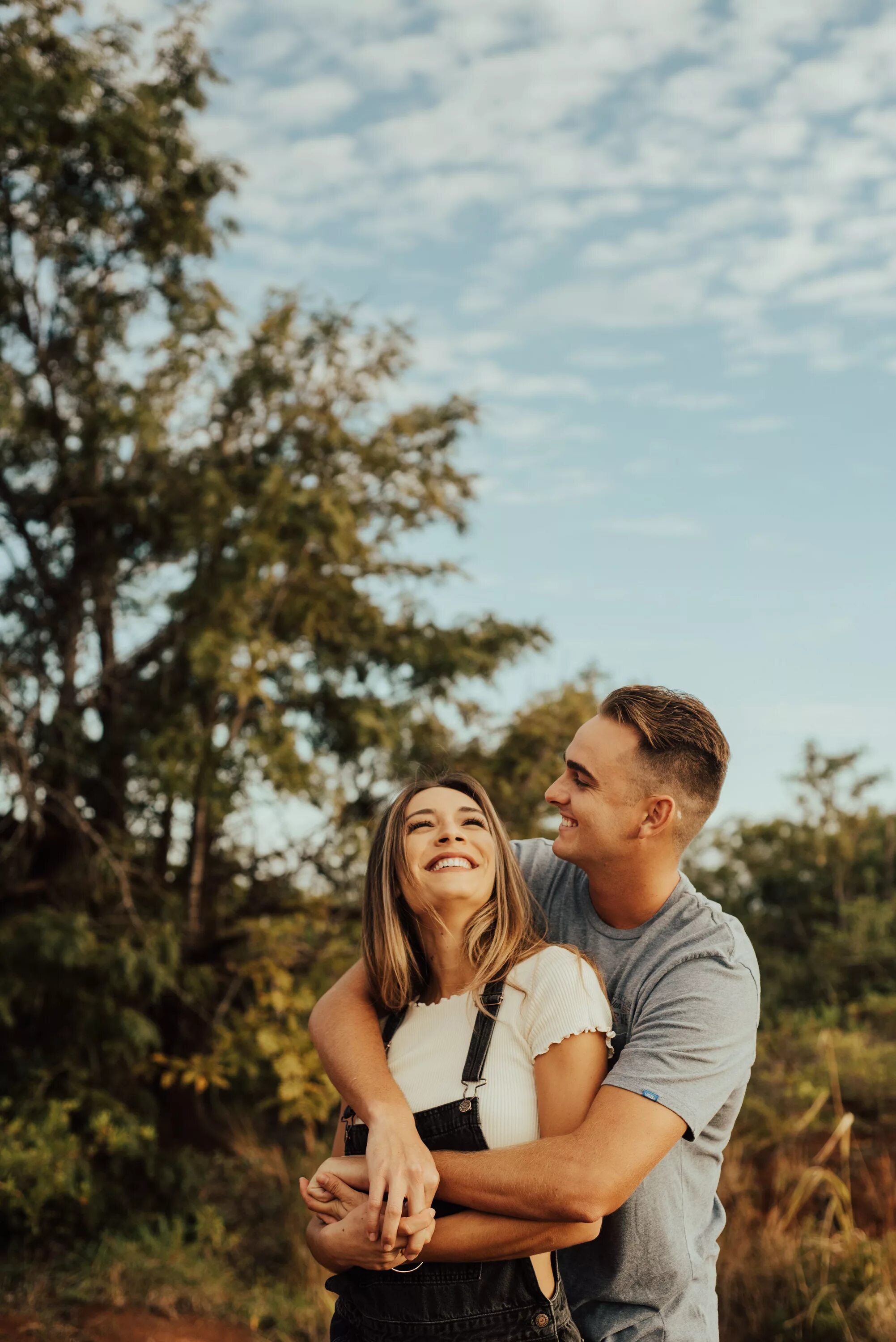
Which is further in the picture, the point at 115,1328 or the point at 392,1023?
the point at 115,1328

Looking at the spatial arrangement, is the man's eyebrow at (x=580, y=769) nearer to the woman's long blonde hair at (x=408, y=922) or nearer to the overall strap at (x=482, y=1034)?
the woman's long blonde hair at (x=408, y=922)

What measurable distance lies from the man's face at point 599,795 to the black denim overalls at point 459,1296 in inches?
21.4

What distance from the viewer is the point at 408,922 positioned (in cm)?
278

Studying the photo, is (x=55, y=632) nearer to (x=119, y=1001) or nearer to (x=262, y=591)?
(x=262, y=591)

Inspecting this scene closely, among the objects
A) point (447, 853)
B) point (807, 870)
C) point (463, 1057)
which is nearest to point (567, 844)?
point (447, 853)

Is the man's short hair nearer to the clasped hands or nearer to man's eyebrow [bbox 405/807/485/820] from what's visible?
man's eyebrow [bbox 405/807/485/820]

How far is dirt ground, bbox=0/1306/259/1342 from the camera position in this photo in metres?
5.02

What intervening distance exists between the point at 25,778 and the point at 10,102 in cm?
400

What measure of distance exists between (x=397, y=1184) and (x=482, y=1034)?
0.36 metres

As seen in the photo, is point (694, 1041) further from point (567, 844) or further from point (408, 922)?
point (408, 922)

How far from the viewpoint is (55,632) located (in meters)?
8.38

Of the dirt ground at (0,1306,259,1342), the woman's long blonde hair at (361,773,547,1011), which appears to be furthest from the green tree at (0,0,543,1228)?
the woman's long blonde hair at (361,773,547,1011)

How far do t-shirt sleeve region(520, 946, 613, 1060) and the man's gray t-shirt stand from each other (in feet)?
0.29

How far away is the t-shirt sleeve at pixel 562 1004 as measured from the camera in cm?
234
